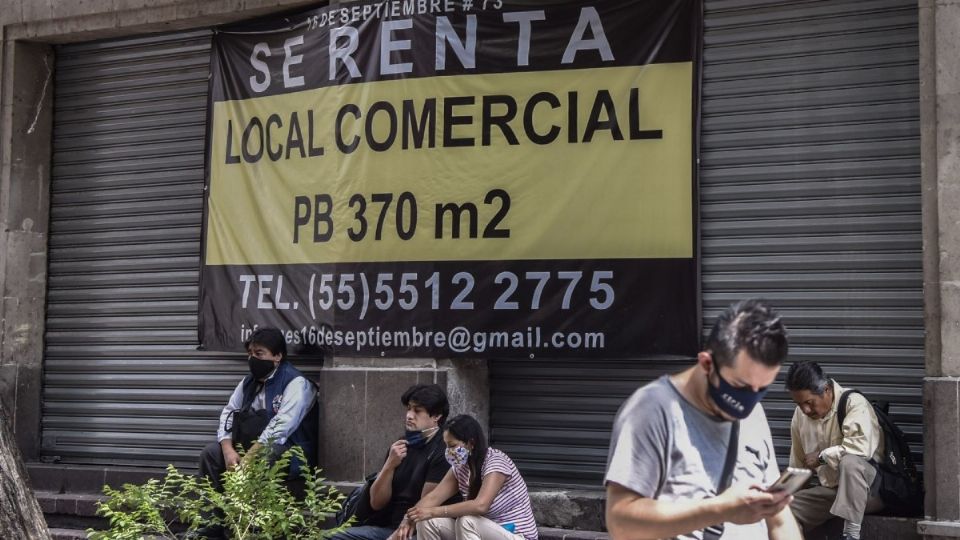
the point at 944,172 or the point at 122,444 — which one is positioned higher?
the point at 944,172

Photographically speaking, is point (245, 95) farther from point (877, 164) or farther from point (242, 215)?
point (877, 164)

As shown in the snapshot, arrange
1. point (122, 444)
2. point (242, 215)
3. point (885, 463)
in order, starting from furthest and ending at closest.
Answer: point (122, 444) → point (242, 215) → point (885, 463)

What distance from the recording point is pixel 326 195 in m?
9.96

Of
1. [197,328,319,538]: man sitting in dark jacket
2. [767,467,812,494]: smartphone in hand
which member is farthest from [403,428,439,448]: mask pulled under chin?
[767,467,812,494]: smartphone in hand

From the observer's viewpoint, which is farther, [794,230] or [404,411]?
[404,411]

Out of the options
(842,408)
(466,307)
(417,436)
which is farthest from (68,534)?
(842,408)

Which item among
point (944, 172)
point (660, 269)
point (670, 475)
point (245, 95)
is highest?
point (245, 95)

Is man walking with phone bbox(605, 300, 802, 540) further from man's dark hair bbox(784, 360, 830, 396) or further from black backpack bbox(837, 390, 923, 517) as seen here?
black backpack bbox(837, 390, 923, 517)

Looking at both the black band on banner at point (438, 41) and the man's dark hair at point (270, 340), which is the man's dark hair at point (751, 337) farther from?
the man's dark hair at point (270, 340)

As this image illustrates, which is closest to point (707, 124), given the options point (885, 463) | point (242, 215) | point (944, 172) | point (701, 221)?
point (701, 221)

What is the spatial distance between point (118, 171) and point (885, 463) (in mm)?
7119

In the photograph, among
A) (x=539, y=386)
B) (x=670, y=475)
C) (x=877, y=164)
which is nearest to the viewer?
(x=670, y=475)

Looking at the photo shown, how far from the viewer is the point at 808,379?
304 inches

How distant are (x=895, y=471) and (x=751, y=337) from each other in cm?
463
